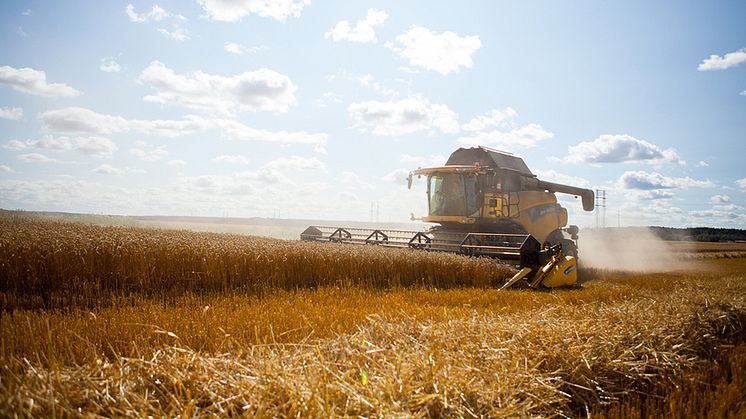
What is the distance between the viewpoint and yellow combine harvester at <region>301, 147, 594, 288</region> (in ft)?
34.9

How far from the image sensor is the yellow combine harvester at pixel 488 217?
1063 cm

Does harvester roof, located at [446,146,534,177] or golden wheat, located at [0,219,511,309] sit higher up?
harvester roof, located at [446,146,534,177]

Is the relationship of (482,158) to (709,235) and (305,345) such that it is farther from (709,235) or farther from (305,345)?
(709,235)

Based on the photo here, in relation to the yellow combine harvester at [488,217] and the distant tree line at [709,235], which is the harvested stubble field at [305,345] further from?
the distant tree line at [709,235]

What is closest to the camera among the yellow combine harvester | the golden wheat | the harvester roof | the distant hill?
the golden wheat

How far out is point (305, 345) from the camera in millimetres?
3492

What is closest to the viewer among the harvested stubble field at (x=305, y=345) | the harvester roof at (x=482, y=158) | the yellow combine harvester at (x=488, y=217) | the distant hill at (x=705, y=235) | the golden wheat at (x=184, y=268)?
the harvested stubble field at (x=305, y=345)

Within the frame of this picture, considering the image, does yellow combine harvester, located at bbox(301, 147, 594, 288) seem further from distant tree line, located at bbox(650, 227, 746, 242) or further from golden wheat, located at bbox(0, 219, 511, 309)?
distant tree line, located at bbox(650, 227, 746, 242)

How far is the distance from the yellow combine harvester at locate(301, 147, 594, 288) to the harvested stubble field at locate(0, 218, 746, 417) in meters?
2.40

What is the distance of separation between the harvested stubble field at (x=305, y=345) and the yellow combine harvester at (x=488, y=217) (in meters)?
2.40

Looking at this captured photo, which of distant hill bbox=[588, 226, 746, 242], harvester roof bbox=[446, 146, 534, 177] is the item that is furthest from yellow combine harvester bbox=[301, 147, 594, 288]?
distant hill bbox=[588, 226, 746, 242]

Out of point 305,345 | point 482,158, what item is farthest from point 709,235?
point 305,345

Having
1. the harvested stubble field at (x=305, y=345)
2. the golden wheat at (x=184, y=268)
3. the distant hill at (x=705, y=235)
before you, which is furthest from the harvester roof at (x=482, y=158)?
the distant hill at (x=705, y=235)

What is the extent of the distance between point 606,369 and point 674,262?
1858cm
